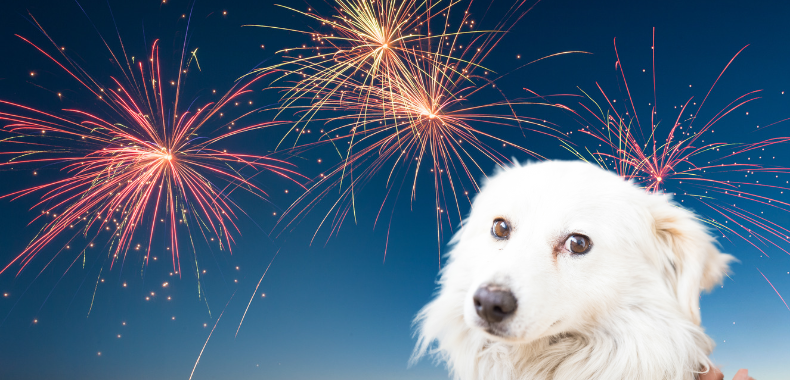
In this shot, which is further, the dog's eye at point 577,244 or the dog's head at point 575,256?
the dog's eye at point 577,244

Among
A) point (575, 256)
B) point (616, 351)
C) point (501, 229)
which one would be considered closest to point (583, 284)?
point (575, 256)

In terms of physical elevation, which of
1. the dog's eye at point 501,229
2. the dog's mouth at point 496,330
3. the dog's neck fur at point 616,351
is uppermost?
the dog's eye at point 501,229

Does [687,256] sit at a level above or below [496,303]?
below

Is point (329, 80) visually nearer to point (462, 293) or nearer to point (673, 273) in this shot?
point (462, 293)

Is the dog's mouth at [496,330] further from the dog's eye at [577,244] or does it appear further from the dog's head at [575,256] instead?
the dog's eye at [577,244]

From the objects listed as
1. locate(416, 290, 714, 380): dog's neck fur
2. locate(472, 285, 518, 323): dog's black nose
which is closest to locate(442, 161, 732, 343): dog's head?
locate(472, 285, 518, 323): dog's black nose

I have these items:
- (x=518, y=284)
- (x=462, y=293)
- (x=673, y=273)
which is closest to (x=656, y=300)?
(x=673, y=273)

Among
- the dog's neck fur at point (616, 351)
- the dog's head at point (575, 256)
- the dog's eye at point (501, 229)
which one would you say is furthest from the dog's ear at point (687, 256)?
the dog's eye at point (501, 229)

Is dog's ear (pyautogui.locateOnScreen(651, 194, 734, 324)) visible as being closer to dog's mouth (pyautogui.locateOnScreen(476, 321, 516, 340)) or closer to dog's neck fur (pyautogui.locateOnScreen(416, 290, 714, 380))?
dog's neck fur (pyautogui.locateOnScreen(416, 290, 714, 380))

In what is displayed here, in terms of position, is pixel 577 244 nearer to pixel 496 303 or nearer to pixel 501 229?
pixel 501 229
